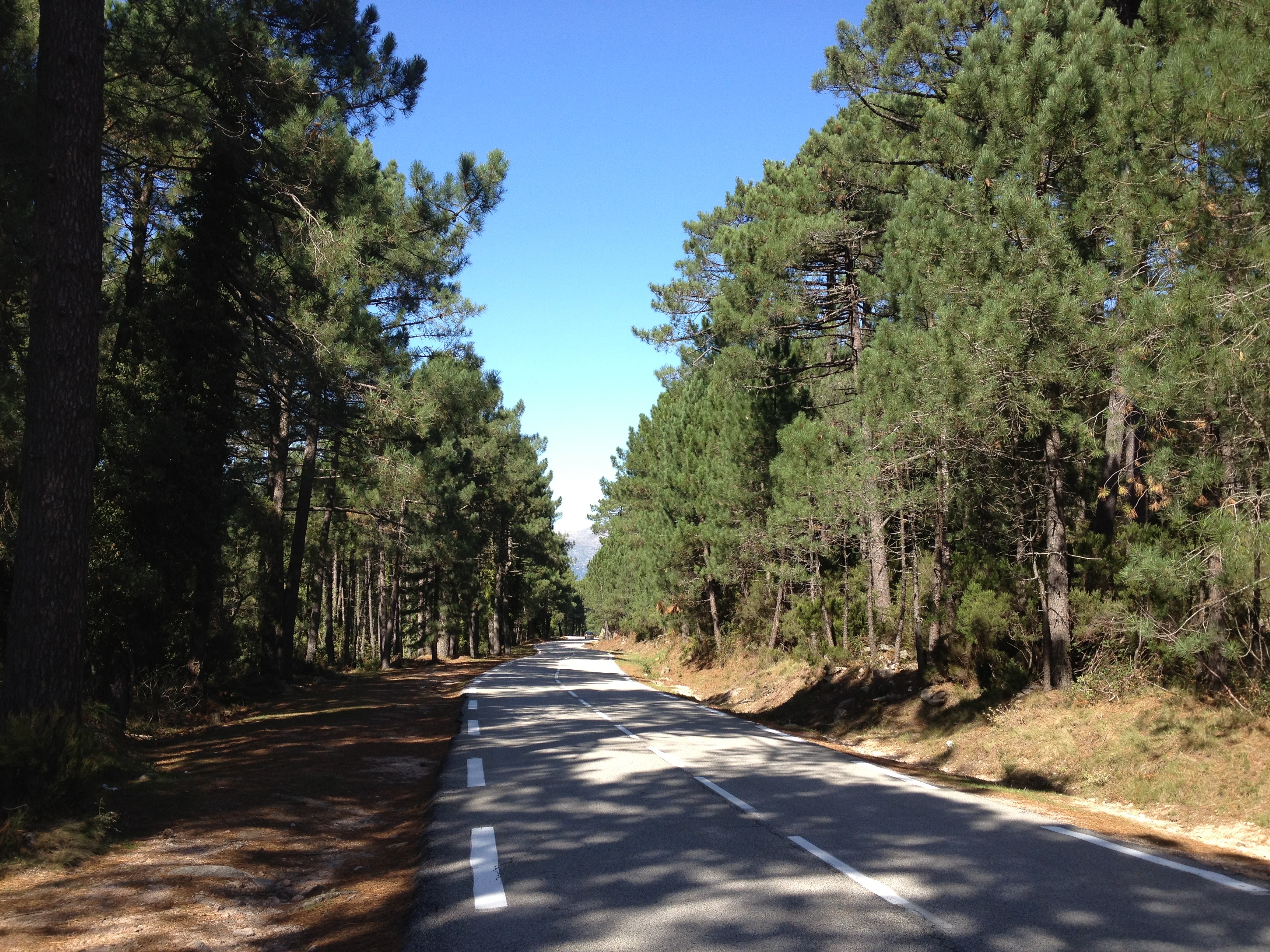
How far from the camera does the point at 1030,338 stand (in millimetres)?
11227

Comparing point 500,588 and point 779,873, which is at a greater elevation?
point 500,588

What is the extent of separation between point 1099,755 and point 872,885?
277 inches

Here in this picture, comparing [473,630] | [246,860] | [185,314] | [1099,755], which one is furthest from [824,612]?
[473,630]

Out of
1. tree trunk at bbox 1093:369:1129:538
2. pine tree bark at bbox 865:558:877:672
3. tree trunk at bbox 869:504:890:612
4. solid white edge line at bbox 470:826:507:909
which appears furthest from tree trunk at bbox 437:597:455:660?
solid white edge line at bbox 470:826:507:909

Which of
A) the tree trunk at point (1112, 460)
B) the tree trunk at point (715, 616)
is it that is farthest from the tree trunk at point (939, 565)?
the tree trunk at point (715, 616)

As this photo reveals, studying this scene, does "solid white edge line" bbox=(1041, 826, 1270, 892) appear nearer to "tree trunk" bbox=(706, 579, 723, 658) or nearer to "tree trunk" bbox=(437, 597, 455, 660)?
"tree trunk" bbox=(706, 579, 723, 658)

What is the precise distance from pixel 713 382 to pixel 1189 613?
13496 mm

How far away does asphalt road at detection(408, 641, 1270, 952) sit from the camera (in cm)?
443

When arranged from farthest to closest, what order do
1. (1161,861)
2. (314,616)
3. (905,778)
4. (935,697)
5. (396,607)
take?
(396,607) → (314,616) → (935,697) → (905,778) → (1161,861)

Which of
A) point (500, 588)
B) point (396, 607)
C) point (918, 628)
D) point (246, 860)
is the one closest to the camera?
point (246, 860)

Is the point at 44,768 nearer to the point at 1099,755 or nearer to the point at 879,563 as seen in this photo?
the point at 1099,755

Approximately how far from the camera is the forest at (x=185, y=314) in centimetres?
752

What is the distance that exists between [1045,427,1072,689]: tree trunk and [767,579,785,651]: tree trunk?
14126mm

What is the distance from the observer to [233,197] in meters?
14.2
